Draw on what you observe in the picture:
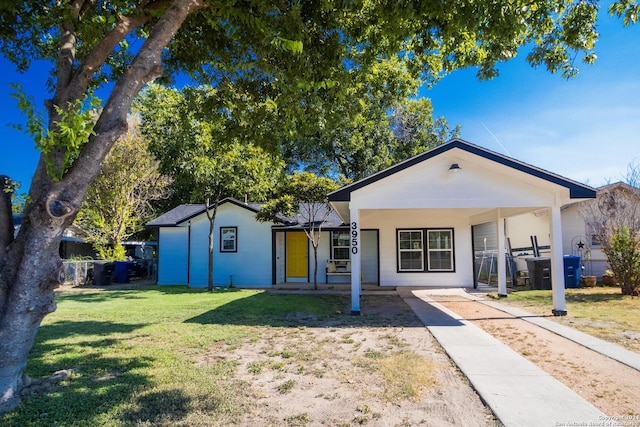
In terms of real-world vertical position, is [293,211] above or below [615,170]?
below

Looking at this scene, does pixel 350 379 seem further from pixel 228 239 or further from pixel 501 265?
pixel 228 239

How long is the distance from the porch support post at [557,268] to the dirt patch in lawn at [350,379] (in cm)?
363

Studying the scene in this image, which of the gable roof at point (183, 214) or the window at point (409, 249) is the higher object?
the gable roof at point (183, 214)

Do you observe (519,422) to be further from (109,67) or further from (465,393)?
(109,67)

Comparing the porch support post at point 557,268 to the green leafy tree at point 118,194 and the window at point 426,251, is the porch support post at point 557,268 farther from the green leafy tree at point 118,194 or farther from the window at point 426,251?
the green leafy tree at point 118,194

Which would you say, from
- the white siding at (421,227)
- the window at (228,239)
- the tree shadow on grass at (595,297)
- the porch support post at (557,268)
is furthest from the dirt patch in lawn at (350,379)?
the window at (228,239)

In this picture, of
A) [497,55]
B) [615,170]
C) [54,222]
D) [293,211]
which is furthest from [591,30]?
[615,170]

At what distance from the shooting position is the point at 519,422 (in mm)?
3590

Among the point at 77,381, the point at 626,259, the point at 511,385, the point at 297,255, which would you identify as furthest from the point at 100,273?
the point at 626,259

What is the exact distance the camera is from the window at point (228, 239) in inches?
679

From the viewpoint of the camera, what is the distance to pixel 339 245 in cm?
1695

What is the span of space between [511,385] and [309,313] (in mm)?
5690

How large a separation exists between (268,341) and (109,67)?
567 centimetres

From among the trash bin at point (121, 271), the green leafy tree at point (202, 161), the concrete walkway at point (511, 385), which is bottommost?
the concrete walkway at point (511, 385)
